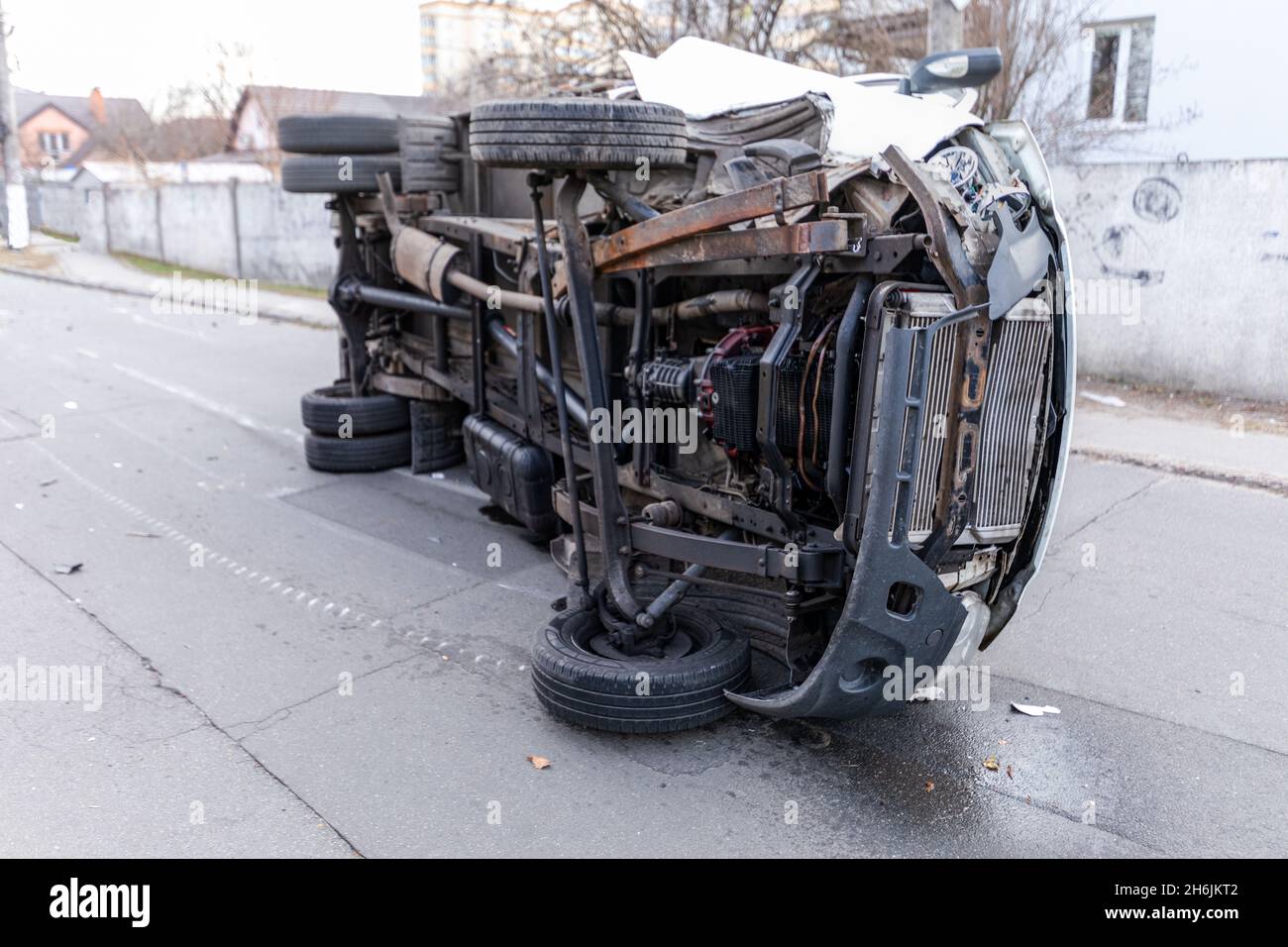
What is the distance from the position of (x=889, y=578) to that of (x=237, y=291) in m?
18.6

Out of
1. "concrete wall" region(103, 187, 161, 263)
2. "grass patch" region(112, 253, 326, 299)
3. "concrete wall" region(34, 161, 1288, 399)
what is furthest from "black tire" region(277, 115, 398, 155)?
"concrete wall" region(103, 187, 161, 263)

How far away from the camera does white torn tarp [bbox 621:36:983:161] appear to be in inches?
175

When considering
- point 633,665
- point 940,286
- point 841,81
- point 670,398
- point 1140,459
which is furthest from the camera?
point 1140,459

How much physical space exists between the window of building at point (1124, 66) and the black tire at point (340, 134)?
11.6 m

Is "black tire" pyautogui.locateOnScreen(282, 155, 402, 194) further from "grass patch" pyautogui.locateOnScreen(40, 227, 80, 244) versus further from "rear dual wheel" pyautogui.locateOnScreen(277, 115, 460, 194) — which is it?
"grass patch" pyautogui.locateOnScreen(40, 227, 80, 244)

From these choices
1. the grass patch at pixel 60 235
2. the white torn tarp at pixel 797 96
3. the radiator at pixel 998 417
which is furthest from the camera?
the grass patch at pixel 60 235

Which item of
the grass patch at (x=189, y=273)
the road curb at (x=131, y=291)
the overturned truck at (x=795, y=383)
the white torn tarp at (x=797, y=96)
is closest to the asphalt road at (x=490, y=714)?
the overturned truck at (x=795, y=383)

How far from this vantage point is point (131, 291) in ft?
63.5

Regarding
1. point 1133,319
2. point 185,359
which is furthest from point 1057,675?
point 185,359

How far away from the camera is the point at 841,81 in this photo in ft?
16.0

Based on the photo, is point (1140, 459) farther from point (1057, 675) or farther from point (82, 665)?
point (82, 665)

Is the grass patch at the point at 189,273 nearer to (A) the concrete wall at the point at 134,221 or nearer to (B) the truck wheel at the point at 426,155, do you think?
(A) the concrete wall at the point at 134,221

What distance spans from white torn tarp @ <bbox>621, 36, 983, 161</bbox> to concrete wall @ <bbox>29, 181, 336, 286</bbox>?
46.0 feet

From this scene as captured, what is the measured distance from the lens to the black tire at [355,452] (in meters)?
7.71
